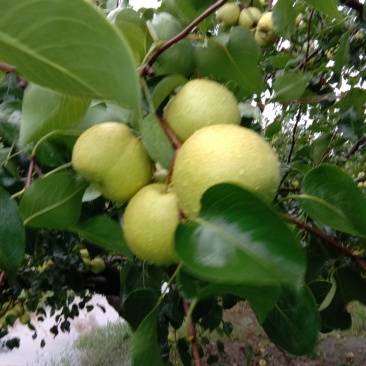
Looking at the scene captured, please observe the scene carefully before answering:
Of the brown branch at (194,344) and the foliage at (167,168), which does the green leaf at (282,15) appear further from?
the brown branch at (194,344)

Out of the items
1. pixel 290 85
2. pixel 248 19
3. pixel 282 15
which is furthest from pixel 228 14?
pixel 290 85

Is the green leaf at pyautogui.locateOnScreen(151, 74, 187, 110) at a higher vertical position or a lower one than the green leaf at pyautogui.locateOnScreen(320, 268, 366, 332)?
higher

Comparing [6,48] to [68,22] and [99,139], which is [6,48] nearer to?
[68,22]

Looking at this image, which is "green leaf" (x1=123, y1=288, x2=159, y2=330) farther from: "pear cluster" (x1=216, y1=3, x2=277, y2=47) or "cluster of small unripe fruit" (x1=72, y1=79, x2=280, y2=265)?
"pear cluster" (x1=216, y1=3, x2=277, y2=47)

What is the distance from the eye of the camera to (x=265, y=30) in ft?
3.73

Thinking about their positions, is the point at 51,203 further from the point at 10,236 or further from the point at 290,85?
the point at 290,85

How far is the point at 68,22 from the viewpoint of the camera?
0.25m

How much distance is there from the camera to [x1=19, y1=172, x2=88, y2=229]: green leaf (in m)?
0.53

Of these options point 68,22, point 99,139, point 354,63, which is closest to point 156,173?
point 99,139

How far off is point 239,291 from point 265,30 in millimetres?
858

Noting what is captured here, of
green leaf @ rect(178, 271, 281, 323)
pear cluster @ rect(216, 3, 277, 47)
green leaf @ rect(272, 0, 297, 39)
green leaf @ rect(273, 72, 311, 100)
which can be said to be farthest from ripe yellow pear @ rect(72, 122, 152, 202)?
pear cluster @ rect(216, 3, 277, 47)

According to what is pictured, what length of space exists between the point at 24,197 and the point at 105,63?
1.06 feet

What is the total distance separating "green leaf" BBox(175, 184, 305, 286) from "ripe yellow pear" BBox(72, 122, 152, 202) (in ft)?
0.45

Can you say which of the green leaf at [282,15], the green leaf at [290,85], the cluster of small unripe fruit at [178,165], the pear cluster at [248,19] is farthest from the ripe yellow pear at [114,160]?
the pear cluster at [248,19]
